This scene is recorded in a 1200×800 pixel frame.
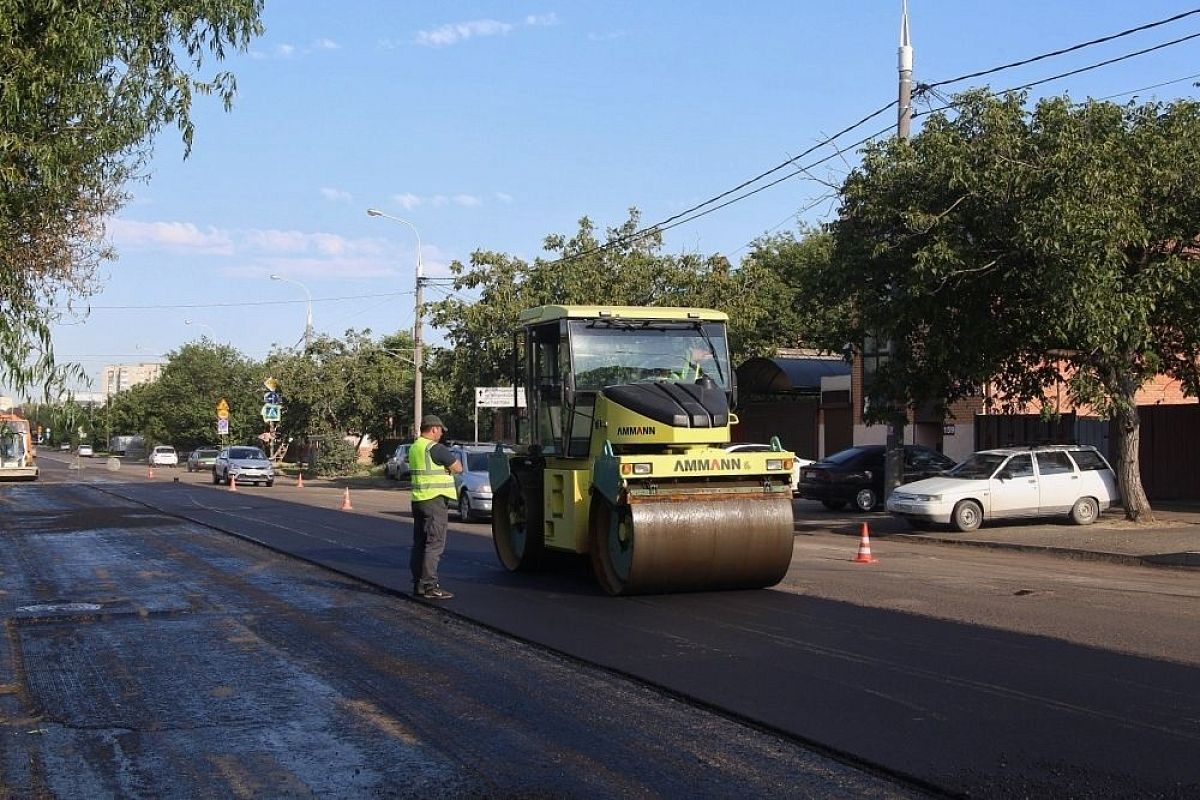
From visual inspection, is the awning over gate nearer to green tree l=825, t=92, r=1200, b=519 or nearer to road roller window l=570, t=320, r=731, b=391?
green tree l=825, t=92, r=1200, b=519

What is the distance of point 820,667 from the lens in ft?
27.2

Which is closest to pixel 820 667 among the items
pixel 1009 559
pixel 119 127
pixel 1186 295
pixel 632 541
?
pixel 632 541

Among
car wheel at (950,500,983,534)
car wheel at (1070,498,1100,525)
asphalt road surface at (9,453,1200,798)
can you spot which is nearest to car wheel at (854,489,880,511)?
car wheel at (950,500,983,534)

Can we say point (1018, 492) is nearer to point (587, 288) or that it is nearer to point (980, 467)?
point (980, 467)

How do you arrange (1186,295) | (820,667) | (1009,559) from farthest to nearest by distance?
(1186,295) < (1009,559) < (820,667)

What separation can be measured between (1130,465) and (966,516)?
2.95 m

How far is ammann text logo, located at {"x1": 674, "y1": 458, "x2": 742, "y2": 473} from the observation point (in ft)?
37.5

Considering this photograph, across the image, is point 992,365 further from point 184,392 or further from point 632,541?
point 184,392

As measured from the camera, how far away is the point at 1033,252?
18.2 meters

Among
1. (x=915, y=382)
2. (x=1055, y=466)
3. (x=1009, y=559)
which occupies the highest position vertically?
(x=915, y=382)

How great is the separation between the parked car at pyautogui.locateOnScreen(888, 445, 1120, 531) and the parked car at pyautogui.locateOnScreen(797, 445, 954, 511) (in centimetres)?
525

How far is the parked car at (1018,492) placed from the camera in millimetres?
20844

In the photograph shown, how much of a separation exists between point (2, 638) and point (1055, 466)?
1730 centimetres

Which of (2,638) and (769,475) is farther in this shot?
(769,475)
